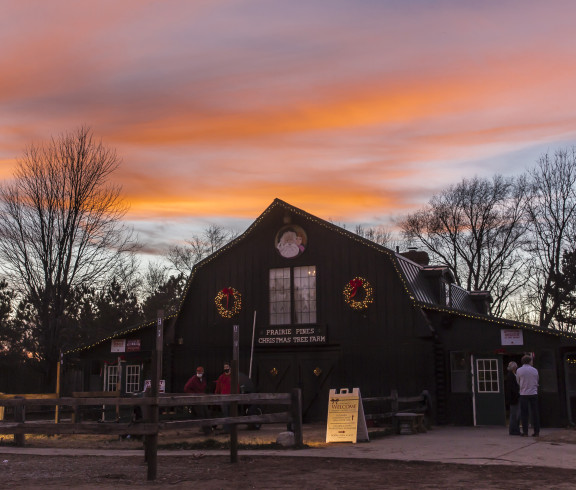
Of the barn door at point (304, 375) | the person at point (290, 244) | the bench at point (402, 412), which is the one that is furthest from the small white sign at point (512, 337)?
the person at point (290, 244)

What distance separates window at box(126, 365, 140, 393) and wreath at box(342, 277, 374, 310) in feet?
28.4

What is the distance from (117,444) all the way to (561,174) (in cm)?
3008

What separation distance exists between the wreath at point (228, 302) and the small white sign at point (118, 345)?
3.96m

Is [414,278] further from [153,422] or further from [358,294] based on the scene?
[153,422]

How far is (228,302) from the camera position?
24625mm

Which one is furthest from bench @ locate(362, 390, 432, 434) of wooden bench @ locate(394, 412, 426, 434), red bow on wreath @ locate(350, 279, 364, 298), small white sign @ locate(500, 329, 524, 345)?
red bow on wreath @ locate(350, 279, 364, 298)

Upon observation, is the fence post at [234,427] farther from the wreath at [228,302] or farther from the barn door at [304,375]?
the wreath at [228,302]

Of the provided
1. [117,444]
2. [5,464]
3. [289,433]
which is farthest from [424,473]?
[117,444]

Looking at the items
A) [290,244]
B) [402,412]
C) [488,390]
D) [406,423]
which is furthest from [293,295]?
[406,423]

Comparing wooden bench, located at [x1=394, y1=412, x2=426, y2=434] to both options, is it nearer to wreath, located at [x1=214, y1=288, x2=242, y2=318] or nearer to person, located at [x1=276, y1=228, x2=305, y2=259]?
person, located at [x1=276, y1=228, x2=305, y2=259]

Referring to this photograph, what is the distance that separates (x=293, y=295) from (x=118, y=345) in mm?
6987

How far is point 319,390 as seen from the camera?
23.0 m

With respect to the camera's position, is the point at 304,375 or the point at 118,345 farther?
the point at 118,345

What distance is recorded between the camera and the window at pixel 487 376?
21.1 metres
